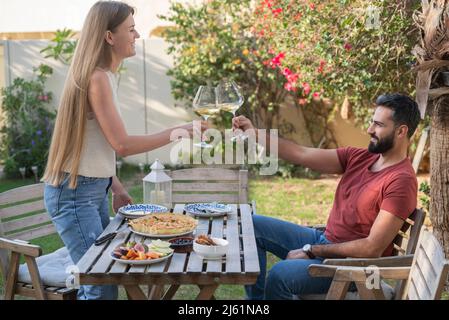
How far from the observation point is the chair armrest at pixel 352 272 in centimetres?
250

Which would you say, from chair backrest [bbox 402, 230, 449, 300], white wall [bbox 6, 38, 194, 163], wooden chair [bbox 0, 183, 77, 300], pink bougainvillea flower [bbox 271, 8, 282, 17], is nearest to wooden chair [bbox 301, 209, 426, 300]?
chair backrest [bbox 402, 230, 449, 300]

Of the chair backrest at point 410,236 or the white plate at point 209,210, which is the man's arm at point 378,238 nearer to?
the chair backrest at point 410,236

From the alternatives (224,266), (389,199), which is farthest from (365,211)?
(224,266)

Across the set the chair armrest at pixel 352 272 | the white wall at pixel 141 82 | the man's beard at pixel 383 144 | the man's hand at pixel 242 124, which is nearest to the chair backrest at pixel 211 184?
the man's hand at pixel 242 124

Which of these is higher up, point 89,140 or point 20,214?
point 89,140

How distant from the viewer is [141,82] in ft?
28.4

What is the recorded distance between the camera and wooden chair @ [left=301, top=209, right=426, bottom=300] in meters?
2.71

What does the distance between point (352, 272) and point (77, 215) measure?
1.35 m

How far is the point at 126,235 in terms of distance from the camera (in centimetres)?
291

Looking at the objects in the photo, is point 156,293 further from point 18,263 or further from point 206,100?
point 206,100

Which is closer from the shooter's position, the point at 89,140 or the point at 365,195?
the point at 89,140

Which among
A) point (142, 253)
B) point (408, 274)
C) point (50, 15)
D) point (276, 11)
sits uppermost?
point (50, 15)

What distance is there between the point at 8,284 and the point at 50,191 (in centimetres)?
54

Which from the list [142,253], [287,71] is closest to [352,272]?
[142,253]
